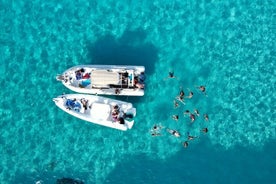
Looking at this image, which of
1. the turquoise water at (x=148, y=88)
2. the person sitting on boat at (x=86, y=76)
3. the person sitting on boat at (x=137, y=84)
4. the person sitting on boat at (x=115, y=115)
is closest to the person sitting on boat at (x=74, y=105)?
the turquoise water at (x=148, y=88)

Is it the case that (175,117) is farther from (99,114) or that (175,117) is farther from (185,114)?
(99,114)

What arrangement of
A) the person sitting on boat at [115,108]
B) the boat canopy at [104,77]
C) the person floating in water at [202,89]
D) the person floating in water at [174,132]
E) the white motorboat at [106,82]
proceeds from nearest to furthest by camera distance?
the boat canopy at [104,77] < the white motorboat at [106,82] < the person sitting on boat at [115,108] < the person floating in water at [174,132] < the person floating in water at [202,89]

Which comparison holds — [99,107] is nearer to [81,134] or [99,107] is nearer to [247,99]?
[81,134]

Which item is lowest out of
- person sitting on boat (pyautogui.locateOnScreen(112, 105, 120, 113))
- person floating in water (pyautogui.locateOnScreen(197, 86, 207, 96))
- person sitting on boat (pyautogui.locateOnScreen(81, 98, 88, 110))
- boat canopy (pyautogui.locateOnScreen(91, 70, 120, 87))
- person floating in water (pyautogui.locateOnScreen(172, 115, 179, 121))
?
person floating in water (pyautogui.locateOnScreen(172, 115, 179, 121))

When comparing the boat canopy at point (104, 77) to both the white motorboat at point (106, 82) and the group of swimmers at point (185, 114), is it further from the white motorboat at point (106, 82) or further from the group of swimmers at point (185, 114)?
the group of swimmers at point (185, 114)

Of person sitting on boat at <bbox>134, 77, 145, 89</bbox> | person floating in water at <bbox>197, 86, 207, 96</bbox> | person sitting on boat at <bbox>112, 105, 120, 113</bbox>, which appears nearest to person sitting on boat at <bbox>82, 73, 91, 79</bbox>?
A: person sitting on boat at <bbox>112, 105, 120, 113</bbox>

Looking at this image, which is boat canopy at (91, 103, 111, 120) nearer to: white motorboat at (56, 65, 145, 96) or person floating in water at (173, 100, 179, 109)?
white motorboat at (56, 65, 145, 96)
